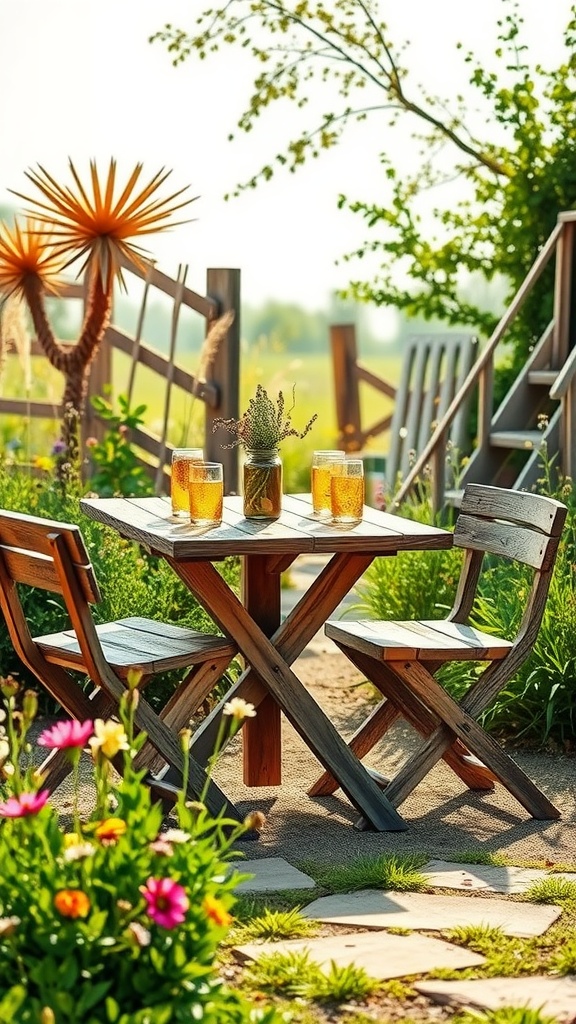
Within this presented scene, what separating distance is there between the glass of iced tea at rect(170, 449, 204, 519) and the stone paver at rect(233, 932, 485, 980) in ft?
5.46

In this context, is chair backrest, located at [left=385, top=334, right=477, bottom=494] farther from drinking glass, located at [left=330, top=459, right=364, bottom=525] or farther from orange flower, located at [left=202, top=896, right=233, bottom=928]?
orange flower, located at [left=202, top=896, right=233, bottom=928]

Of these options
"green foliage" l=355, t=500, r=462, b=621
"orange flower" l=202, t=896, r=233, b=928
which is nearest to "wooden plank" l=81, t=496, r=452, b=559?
"orange flower" l=202, t=896, r=233, b=928

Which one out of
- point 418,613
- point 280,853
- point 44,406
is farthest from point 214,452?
point 280,853

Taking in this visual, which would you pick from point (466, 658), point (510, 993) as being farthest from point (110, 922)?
point (466, 658)

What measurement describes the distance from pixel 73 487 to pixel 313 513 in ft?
7.91

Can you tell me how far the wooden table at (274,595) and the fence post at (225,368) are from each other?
3994 millimetres

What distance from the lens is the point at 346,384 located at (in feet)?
42.8

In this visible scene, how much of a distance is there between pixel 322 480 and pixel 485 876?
141 cm

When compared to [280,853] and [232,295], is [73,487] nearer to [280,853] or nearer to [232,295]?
[232,295]

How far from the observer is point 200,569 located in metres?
4.32

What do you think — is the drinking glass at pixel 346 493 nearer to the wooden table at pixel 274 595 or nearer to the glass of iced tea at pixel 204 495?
the wooden table at pixel 274 595

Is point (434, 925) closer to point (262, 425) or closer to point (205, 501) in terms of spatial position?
point (205, 501)

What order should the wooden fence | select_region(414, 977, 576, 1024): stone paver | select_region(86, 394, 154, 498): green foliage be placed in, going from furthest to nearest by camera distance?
the wooden fence < select_region(86, 394, 154, 498): green foliage < select_region(414, 977, 576, 1024): stone paver

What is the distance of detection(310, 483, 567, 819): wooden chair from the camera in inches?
176
